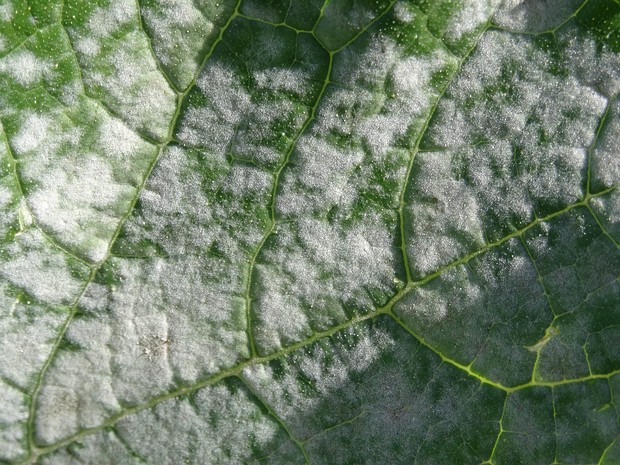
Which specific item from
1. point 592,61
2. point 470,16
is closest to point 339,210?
point 470,16

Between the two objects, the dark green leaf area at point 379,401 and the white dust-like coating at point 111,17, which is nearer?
the white dust-like coating at point 111,17

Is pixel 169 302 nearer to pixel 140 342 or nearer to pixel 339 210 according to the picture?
pixel 140 342

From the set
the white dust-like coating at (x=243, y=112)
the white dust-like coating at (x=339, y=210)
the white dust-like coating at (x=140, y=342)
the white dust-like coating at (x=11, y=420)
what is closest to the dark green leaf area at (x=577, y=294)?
the white dust-like coating at (x=339, y=210)

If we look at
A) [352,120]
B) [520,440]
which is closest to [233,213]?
[352,120]

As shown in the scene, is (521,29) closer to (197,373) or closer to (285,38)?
(285,38)

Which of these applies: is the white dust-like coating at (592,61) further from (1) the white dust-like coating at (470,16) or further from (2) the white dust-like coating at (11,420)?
(2) the white dust-like coating at (11,420)
